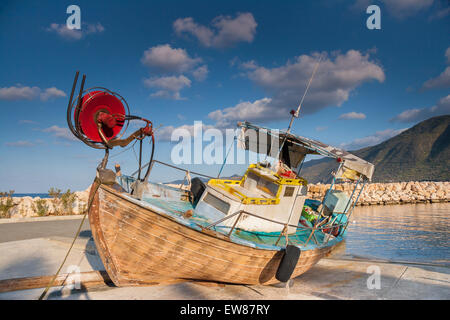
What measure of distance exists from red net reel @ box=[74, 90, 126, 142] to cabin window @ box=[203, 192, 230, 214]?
126 inches

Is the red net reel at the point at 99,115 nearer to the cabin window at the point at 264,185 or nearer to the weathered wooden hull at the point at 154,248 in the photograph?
the weathered wooden hull at the point at 154,248

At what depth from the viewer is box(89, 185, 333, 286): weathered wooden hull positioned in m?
5.28

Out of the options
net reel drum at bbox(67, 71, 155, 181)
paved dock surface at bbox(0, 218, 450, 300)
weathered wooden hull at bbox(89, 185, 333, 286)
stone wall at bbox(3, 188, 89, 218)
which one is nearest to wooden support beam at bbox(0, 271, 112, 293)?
paved dock surface at bbox(0, 218, 450, 300)

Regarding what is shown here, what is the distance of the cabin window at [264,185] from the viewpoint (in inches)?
311

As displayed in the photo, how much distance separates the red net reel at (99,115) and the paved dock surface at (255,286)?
3.25m

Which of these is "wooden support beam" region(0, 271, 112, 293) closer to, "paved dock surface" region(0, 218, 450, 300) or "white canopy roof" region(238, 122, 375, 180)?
"paved dock surface" region(0, 218, 450, 300)

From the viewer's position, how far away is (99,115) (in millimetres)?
5070

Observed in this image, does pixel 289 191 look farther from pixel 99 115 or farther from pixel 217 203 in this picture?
pixel 99 115

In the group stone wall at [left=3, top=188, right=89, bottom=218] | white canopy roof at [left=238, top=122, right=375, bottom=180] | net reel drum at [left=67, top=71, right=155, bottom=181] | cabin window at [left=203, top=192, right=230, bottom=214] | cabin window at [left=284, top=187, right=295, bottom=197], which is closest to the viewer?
net reel drum at [left=67, top=71, right=155, bottom=181]

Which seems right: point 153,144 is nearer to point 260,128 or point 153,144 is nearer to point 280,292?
point 260,128

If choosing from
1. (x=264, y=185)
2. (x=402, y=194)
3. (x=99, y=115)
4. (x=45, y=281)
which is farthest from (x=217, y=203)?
(x=402, y=194)

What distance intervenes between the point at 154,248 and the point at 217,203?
2.36 metres
